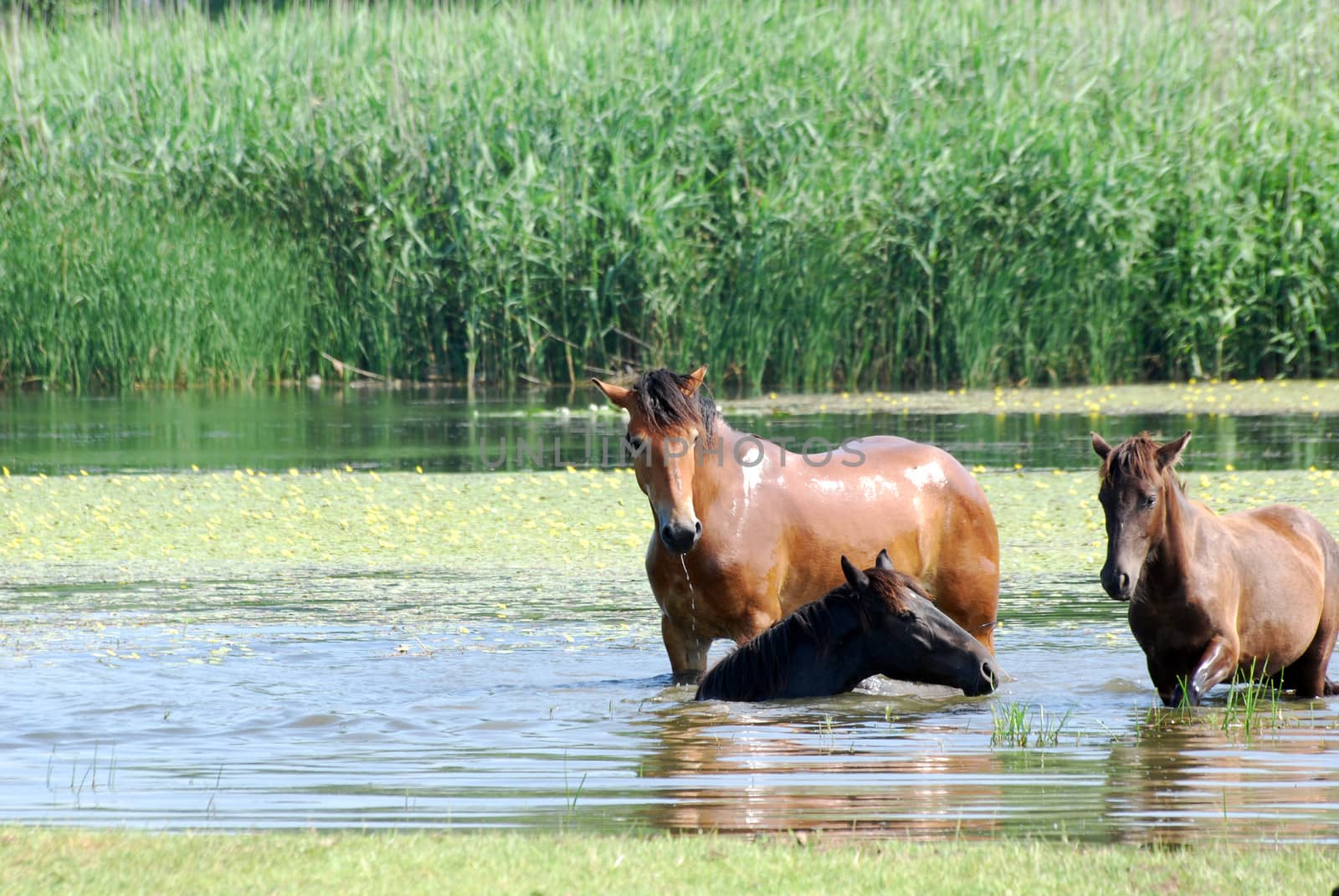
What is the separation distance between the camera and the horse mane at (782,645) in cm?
670

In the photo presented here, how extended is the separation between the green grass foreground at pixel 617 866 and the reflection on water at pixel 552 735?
1.19ft

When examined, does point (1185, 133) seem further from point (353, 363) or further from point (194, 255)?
point (194, 255)

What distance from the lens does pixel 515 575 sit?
1001cm

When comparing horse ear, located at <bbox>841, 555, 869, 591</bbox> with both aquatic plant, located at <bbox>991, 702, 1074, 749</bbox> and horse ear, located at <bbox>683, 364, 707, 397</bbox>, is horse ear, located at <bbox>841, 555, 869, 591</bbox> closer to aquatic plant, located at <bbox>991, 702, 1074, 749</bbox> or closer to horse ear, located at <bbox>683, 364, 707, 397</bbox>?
aquatic plant, located at <bbox>991, 702, 1074, 749</bbox>

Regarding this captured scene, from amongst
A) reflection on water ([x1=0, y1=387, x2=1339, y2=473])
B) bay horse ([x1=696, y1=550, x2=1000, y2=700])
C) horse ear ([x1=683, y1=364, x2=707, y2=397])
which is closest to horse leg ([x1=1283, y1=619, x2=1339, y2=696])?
bay horse ([x1=696, y1=550, x2=1000, y2=700])

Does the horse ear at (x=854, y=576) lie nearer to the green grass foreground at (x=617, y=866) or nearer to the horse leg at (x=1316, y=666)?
the horse leg at (x=1316, y=666)

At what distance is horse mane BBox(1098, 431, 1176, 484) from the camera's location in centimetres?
640

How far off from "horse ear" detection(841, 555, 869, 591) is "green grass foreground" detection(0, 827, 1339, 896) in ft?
6.93

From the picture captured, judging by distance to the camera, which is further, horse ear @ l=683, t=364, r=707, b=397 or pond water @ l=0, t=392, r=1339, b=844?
horse ear @ l=683, t=364, r=707, b=397

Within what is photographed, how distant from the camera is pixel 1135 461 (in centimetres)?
639

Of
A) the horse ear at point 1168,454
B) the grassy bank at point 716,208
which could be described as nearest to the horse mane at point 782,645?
the horse ear at point 1168,454

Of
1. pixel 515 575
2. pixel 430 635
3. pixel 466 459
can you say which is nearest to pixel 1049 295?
pixel 466 459

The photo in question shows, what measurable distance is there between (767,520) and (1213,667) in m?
1.69

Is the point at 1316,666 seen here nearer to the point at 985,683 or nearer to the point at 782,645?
the point at 985,683
